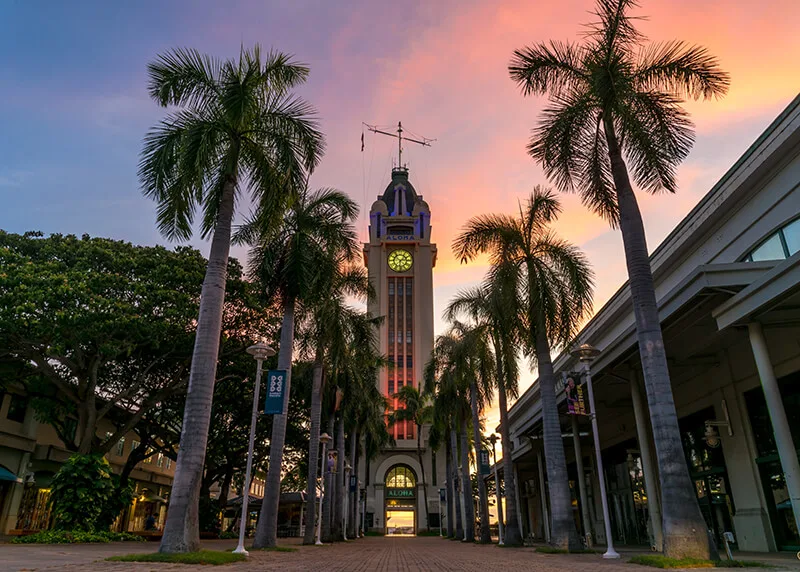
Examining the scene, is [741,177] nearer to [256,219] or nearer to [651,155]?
[651,155]

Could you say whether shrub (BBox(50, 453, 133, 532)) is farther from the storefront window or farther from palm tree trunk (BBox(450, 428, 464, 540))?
the storefront window

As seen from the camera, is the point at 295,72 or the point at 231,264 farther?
the point at 231,264

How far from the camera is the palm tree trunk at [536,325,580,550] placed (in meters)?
16.6

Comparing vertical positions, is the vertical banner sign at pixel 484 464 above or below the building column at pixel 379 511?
above

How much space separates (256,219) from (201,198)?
1.63 m

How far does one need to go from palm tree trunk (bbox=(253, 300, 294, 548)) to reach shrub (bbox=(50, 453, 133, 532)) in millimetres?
7687

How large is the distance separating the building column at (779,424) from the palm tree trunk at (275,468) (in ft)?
41.2

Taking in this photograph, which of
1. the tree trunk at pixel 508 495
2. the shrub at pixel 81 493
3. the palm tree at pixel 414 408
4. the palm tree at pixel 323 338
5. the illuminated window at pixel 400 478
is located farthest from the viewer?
the illuminated window at pixel 400 478

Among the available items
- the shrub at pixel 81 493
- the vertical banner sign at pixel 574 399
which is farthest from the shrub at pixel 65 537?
the vertical banner sign at pixel 574 399

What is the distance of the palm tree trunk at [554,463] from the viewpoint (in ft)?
54.5

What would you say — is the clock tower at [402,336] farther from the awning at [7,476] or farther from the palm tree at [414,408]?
the awning at [7,476]

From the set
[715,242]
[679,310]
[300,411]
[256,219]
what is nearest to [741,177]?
[715,242]

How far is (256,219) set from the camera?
607 inches

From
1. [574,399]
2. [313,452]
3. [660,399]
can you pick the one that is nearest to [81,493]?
[313,452]
